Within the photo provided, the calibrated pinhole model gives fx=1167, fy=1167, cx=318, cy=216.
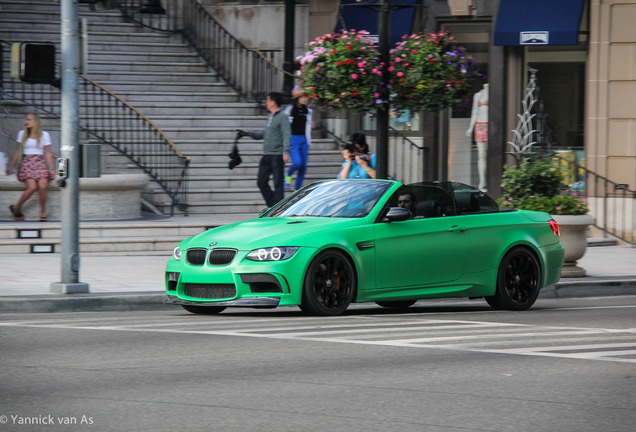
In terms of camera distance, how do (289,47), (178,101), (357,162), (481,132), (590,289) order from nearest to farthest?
(590,289), (357,162), (481,132), (289,47), (178,101)

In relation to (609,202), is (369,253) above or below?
below

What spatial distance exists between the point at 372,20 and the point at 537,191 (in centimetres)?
880

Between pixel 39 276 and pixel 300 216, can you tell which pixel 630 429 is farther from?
pixel 39 276

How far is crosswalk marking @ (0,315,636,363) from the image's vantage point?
9031mm

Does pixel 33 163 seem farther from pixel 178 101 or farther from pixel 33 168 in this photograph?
pixel 178 101

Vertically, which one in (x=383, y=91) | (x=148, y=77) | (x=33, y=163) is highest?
(x=148, y=77)

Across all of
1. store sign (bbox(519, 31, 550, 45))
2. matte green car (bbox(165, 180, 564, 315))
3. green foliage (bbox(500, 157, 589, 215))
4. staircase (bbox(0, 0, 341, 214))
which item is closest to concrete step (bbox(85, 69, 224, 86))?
staircase (bbox(0, 0, 341, 214))

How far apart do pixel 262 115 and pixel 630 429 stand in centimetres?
1869

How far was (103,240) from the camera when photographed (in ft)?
57.0

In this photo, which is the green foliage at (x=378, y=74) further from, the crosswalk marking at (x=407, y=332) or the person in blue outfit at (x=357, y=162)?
the crosswalk marking at (x=407, y=332)

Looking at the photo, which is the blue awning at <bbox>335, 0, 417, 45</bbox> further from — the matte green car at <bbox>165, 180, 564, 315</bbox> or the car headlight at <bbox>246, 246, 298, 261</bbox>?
the car headlight at <bbox>246, 246, 298, 261</bbox>

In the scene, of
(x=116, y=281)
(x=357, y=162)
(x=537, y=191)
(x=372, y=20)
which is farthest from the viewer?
(x=372, y=20)

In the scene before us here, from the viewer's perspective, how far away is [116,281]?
1387cm

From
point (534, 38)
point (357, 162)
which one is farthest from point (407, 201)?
point (534, 38)
